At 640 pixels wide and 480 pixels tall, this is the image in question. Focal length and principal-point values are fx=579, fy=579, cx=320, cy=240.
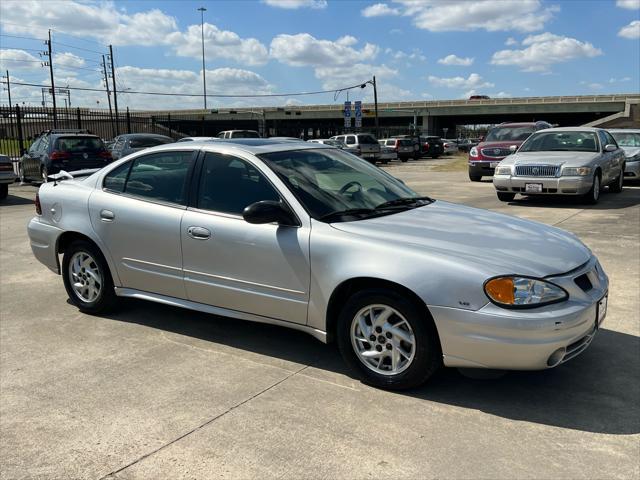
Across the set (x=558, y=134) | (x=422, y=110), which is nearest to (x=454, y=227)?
(x=558, y=134)

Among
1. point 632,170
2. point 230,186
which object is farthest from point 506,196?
point 230,186

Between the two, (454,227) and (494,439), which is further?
(454,227)

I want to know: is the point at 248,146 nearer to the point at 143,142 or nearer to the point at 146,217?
the point at 146,217

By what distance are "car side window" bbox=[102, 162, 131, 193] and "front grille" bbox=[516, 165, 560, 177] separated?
8641 millimetres

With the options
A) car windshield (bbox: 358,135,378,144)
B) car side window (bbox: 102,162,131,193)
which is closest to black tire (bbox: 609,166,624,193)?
car side window (bbox: 102,162,131,193)

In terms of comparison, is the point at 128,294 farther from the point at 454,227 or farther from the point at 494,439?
the point at 494,439

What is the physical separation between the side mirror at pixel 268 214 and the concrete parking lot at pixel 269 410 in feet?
3.35

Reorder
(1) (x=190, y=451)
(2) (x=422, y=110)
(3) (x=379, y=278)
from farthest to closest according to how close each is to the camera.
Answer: (2) (x=422, y=110) → (3) (x=379, y=278) → (1) (x=190, y=451)

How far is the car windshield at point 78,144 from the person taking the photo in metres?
16.7

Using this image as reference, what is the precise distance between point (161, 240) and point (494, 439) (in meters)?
2.78

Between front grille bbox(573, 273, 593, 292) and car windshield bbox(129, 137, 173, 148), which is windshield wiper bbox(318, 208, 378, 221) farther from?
car windshield bbox(129, 137, 173, 148)

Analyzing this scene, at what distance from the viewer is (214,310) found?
431cm

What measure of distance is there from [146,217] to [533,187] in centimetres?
884

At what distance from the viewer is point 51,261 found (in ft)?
17.6
